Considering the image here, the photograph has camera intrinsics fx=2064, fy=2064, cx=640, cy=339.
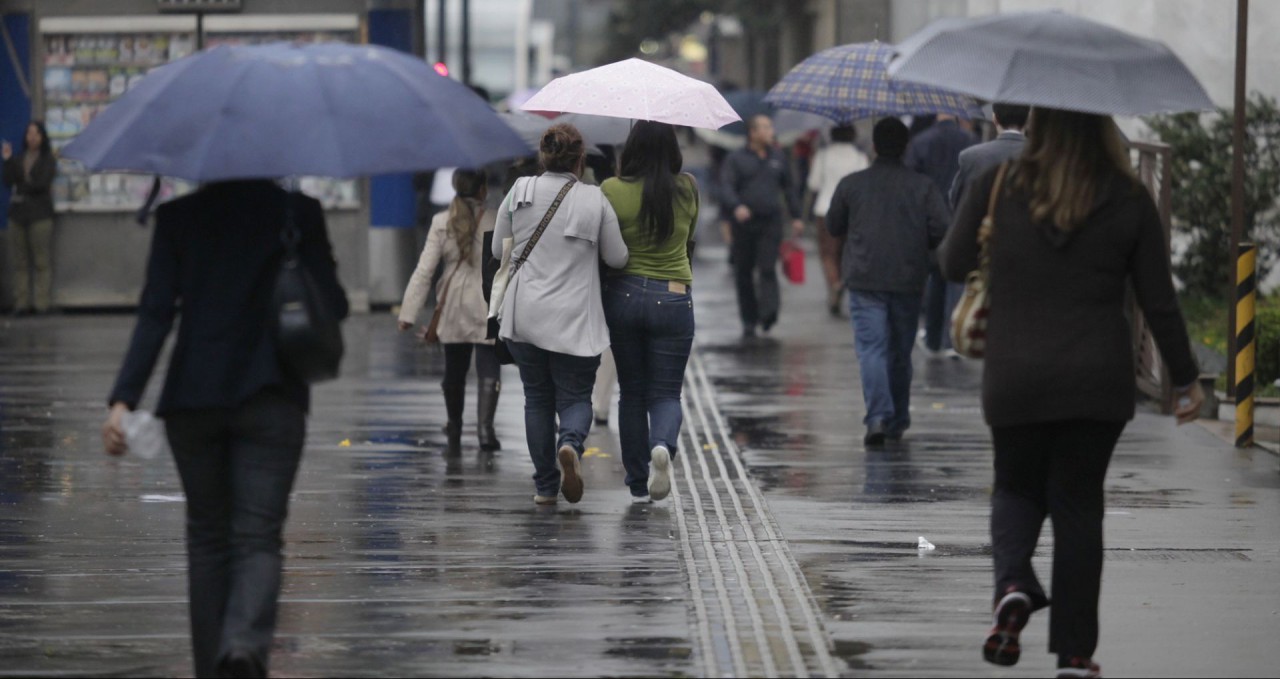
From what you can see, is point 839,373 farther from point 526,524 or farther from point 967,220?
point 967,220

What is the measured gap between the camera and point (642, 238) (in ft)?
28.3

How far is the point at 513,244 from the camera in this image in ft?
28.4

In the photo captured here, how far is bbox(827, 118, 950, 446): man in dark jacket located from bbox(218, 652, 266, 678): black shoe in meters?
5.88

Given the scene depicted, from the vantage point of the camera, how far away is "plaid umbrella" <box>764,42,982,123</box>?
36.7 feet

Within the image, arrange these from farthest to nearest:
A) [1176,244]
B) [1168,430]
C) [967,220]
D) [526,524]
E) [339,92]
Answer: [1176,244] < [1168,430] < [526,524] < [967,220] < [339,92]

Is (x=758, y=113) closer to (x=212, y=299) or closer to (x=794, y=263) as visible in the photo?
(x=794, y=263)

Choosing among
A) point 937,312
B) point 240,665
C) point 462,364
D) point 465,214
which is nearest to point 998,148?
point 465,214

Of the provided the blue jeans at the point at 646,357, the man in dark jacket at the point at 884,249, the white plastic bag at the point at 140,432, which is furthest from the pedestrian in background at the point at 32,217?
the white plastic bag at the point at 140,432

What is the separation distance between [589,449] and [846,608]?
4164 mm

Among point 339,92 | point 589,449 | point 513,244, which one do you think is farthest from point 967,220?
point 589,449

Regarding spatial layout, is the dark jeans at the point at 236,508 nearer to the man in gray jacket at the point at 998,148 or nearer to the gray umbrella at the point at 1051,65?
the gray umbrella at the point at 1051,65

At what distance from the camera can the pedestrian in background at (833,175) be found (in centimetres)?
1841

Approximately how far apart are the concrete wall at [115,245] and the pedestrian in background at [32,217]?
0.17m

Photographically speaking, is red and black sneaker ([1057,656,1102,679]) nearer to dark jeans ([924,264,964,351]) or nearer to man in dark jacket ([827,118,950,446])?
man in dark jacket ([827,118,950,446])
